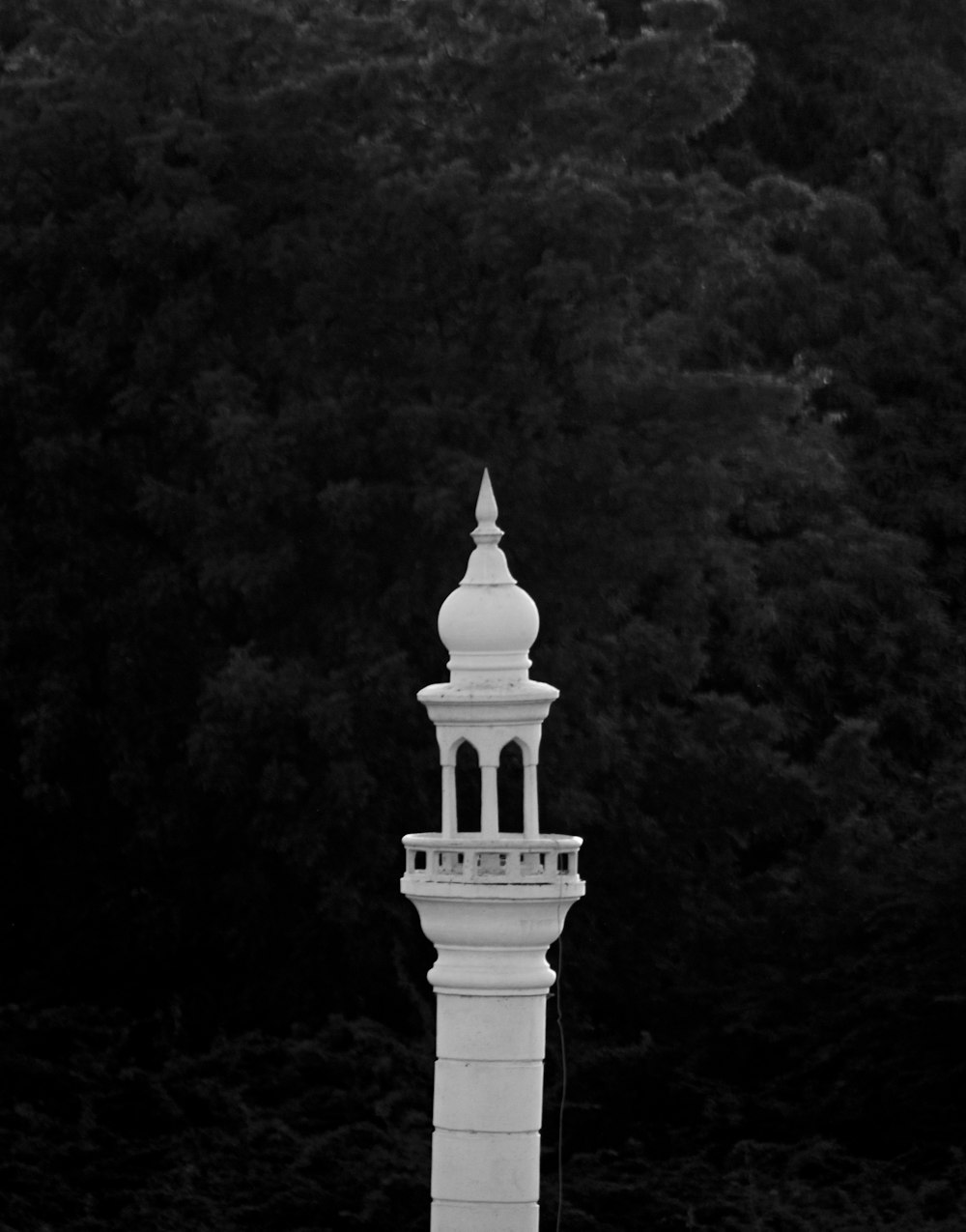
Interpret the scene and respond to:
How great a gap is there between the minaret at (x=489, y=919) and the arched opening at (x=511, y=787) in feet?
36.5

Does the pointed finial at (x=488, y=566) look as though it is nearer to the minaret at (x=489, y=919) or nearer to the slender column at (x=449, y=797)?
the minaret at (x=489, y=919)

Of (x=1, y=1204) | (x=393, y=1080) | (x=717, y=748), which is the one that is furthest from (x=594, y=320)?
(x=1, y=1204)

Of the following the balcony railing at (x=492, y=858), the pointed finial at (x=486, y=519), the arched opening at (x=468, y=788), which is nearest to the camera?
the balcony railing at (x=492, y=858)

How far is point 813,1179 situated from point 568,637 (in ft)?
14.9

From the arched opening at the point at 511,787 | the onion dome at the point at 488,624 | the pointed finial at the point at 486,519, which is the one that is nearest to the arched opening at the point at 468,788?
the arched opening at the point at 511,787

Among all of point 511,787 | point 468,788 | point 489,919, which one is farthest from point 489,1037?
point 511,787

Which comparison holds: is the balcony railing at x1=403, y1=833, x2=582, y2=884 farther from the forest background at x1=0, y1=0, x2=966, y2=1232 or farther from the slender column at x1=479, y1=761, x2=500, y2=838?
the forest background at x1=0, y1=0, x2=966, y2=1232

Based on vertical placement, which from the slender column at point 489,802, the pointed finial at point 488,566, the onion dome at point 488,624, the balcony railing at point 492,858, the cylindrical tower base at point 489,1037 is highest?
the pointed finial at point 488,566

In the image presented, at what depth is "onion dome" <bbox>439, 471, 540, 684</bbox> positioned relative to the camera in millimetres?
13117

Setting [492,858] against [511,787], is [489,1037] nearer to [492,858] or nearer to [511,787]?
[492,858]

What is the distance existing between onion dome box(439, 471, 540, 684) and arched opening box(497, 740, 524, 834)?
11245 mm

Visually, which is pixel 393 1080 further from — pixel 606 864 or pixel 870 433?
pixel 870 433

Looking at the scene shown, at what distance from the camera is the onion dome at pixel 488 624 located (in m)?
13.1

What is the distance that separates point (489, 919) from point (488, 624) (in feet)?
3.95
